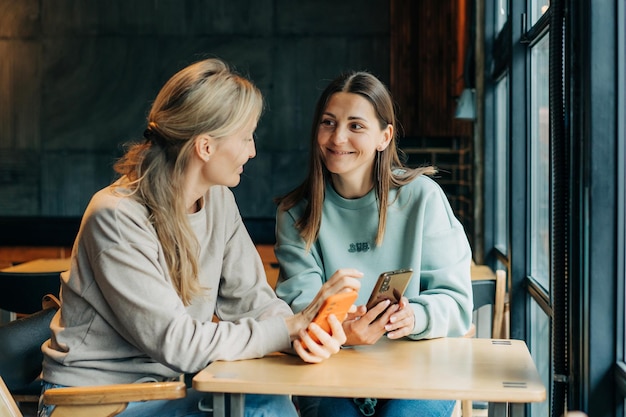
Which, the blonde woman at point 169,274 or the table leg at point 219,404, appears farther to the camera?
the blonde woman at point 169,274

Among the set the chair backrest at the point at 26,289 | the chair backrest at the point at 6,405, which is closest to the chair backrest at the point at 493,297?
the chair backrest at the point at 26,289

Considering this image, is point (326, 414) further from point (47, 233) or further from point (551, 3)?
point (47, 233)

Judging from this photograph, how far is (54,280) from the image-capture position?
362cm

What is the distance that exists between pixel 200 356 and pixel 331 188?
83 centimetres

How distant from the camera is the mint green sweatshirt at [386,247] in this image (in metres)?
2.49

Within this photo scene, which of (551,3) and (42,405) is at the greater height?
(551,3)

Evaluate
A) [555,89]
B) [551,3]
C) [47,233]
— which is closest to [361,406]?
[555,89]

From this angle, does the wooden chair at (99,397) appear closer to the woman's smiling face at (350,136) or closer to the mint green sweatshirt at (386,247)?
the mint green sweatshirt at (386,247)

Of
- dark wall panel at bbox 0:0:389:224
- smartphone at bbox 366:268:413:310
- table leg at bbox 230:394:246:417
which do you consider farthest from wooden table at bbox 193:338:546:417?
dark wall panel at bbox 0:0:389:224

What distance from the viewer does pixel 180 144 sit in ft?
7.20

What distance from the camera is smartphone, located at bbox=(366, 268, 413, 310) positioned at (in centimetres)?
204

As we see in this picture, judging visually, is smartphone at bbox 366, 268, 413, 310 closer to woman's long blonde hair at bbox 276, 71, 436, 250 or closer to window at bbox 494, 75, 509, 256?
woman's long blonde hair at bbox 276, 71, 436, 250

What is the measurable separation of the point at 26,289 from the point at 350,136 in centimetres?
179

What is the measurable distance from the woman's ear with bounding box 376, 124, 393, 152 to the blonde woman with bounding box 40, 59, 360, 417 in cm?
51
